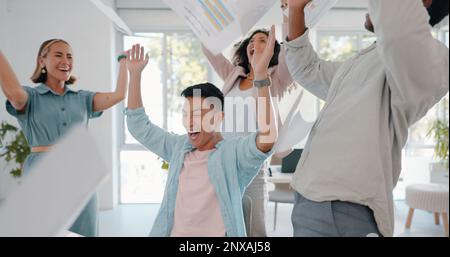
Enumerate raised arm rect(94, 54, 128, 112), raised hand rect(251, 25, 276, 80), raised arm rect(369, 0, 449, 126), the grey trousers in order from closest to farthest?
raised arm rect(369, 0, 449, 126), the grey trousers, raised hand rect(251, 25, 276, 80), raised arm rect(94, 54, 128, 112)

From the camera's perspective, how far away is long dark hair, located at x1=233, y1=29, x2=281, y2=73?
0.71 m

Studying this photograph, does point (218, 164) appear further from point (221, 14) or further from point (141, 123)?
point (221, 14)

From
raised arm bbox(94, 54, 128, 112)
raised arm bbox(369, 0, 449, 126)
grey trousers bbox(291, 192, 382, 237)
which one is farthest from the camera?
raised arm bbox(94, 54, 128, 112)

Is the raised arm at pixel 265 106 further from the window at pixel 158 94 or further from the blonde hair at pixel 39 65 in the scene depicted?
the blonde hair at pixel 39 65

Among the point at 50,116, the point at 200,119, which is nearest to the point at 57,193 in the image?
the point at 50,116

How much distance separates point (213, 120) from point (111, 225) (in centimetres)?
29

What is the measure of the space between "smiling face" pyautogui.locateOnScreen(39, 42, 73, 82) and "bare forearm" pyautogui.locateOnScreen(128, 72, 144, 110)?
12 centimetres

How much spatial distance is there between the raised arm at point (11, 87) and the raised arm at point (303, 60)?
505 mm

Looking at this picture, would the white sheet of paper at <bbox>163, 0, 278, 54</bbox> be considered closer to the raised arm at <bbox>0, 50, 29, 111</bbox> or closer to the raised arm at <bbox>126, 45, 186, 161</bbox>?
the raised arm at <bbox>126, 45, 186, 161</bbox>

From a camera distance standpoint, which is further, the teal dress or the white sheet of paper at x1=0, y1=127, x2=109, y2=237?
the teal dress

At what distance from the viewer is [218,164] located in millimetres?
689

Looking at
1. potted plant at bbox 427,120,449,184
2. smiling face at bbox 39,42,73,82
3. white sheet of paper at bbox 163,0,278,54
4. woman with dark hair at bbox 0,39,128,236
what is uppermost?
white sheet of paper at bbox 163,0,278,54

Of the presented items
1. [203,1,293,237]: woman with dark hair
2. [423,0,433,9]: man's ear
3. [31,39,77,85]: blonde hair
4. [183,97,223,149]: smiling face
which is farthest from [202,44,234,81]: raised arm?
[423,0,433,9]: man's ear

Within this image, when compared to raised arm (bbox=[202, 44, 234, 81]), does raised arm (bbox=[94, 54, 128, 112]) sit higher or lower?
lower
